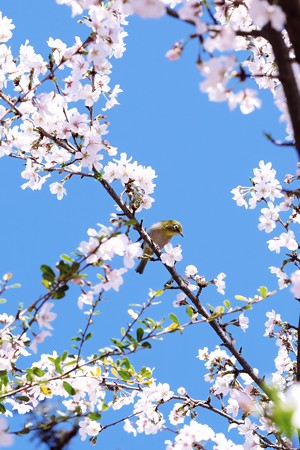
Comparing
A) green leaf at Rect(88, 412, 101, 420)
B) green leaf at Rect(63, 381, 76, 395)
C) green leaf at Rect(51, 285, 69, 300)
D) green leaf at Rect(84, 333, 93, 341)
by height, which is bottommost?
green leaf at Rect(88, 412, 101, 420)

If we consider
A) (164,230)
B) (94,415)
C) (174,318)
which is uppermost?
(164,230)

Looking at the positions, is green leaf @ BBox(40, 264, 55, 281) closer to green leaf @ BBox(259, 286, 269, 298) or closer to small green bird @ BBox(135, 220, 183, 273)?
green leaf @ BBox(259, 286, 269, 298)

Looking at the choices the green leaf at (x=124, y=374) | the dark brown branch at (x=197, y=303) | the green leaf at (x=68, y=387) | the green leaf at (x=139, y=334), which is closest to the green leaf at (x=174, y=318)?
the green leaf at (x=139, y=334)

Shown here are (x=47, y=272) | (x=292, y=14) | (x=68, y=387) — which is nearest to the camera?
(x=292, y=14)

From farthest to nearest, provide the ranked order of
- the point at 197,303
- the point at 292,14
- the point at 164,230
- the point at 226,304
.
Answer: the point at 164,230 → the point at 197,303 → the point at 226,304 → the point at 292,14

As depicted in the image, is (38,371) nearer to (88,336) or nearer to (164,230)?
(88,336)

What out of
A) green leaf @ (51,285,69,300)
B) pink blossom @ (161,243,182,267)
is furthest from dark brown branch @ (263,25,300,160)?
pink blossom @ (161,243,182,267)

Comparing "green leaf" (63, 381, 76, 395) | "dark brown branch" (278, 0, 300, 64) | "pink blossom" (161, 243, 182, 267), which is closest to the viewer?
"dark brown branch" (278, 0, 300, 64)

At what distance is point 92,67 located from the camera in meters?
5.19

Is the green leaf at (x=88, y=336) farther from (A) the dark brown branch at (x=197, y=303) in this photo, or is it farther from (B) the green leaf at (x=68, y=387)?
(A) the dark brown branch at (x=197, y=303)

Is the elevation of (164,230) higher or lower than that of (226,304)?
higher

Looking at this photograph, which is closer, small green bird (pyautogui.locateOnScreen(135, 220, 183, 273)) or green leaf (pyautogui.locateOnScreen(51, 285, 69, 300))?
green leaf (pyautogui.locateOnScreen(51, 285, 69, 300))

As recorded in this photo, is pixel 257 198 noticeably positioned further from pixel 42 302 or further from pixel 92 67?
pixel 42 302

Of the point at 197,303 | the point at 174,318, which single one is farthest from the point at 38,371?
the point at 197,303
